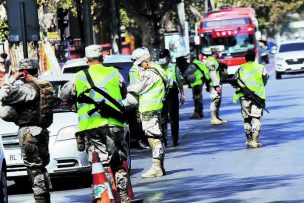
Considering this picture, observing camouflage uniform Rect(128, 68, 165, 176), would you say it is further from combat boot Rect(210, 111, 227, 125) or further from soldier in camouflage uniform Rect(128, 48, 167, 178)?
combat boot Rect(210, 111, 227, 125)

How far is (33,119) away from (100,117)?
0.71m

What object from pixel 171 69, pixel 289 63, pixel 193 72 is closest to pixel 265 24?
pixel 289 63

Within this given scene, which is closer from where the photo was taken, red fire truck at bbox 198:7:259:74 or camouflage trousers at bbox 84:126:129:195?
camouflage trousers at bbox 84:126:129:195

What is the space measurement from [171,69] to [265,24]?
93.2 meters

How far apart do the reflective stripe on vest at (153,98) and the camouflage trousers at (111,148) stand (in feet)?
12.8

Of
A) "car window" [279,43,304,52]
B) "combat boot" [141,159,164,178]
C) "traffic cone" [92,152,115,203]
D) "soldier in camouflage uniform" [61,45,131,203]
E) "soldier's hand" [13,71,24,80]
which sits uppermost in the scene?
"soldier's hand" [13,71,24,80]

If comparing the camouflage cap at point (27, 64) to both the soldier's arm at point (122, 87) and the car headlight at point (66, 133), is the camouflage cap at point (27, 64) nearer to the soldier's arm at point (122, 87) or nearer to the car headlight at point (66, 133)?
the soldier's arm at point (122, 87)

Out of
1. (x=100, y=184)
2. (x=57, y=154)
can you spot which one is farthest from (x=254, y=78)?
(x=100, y=184)

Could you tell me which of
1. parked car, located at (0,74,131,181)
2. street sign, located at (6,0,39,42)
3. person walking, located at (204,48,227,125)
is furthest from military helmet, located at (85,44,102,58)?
person walking, located at (204,48,227,125)

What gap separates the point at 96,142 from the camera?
11.8 metres

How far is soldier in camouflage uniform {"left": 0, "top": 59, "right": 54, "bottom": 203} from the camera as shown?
11.6 metres

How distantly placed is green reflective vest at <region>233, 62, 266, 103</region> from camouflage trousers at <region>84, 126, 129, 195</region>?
28.0 feet

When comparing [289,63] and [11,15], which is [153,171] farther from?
[289,63]

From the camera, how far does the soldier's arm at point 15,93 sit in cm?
1142
